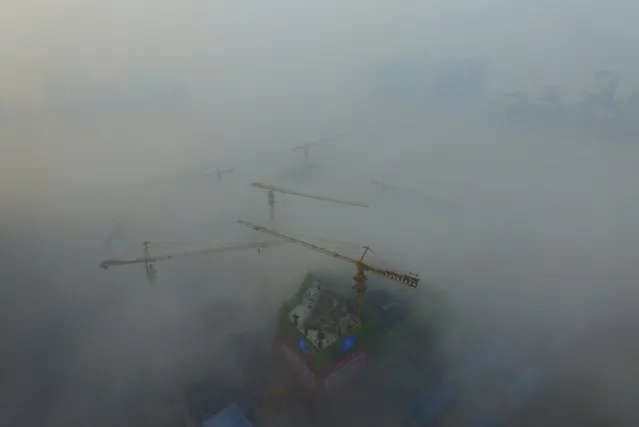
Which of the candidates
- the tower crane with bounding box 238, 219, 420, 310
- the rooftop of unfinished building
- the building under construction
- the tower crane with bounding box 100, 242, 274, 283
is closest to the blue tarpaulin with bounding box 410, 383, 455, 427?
the building under construction

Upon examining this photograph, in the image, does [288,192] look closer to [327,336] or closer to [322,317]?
[322,317]

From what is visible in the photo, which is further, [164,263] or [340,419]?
[164,263]

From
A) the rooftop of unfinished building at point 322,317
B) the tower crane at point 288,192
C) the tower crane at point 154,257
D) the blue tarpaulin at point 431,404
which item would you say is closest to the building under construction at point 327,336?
the rooftop of unfinished building at point 322,317

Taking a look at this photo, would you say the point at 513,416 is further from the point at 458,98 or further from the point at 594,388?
the point at 458,98

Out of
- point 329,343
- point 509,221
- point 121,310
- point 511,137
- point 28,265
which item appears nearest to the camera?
point 329,343

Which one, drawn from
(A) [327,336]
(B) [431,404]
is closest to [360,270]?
(A) [327,336]

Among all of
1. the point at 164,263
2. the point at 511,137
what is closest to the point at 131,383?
the point at 164,263
